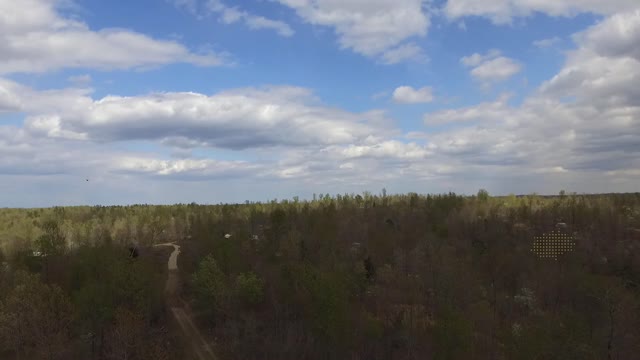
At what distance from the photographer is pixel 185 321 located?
6266cm

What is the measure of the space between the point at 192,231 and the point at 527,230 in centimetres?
7310

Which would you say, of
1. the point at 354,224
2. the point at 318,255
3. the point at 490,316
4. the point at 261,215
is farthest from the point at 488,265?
the point at 261,215

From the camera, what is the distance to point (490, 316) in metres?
62.6

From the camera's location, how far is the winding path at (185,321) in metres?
54.6

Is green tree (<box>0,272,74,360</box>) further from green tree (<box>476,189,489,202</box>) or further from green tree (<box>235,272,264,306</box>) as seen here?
green tree (<box>476,189,489,202</box>)

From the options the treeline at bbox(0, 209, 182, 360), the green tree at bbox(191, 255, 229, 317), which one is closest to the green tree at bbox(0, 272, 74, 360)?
the treeline at bbox(0, 209, 182, 360)

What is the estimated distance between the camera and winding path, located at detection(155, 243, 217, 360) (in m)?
54.6

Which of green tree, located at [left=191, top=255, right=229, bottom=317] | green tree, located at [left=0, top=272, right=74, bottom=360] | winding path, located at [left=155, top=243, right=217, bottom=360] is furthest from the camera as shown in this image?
green tree, located at [left=191, top=255, right=229, bottom=317]
